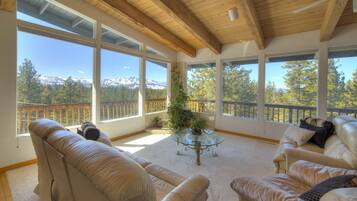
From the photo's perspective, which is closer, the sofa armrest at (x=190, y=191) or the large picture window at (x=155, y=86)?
the sofa armrest at (x=190, y=191)

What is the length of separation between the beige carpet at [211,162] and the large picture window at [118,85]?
29.8 inches

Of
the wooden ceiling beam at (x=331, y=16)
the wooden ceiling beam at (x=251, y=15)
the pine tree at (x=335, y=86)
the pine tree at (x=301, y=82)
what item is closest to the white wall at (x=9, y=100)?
the wooden ceiling beam at (x=251, y=15)

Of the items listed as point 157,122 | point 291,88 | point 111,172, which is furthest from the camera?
point 157,122

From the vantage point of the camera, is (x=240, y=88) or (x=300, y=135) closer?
(x=300, y=135)

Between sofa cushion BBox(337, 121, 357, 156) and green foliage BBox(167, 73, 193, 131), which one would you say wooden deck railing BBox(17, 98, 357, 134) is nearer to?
green foliage BBox(167, 73, 193, 131)

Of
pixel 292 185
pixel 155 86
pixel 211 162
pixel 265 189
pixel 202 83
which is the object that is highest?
pixel 202 83

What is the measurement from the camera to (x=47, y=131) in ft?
4.40

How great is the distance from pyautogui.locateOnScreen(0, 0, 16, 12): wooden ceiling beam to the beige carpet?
2.34 m

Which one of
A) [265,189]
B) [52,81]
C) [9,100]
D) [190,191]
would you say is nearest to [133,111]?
[52,81]

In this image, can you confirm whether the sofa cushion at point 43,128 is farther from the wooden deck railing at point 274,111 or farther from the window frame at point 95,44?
the wooden deck railing at point 274,111

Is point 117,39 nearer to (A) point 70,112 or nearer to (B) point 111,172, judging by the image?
(A) point 70,112

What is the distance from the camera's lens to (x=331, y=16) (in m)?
2.83

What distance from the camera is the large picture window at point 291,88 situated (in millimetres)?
3887

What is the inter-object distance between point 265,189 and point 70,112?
11.7 ft
